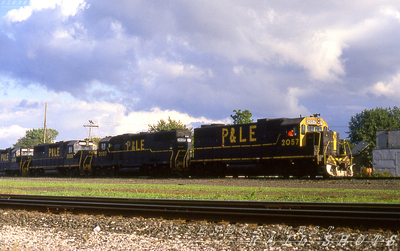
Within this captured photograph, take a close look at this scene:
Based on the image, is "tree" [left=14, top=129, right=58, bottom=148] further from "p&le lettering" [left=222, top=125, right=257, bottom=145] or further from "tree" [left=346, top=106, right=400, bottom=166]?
"p&le lettering" [left=222, top=125, right=257, bottom=145]

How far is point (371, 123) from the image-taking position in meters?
72.9

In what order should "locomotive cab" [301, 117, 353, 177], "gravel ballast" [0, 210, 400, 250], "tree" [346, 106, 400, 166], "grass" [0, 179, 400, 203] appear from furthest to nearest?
1. "tree" [346, 106, 400, 166]
2. "locomotive cab" [301, 117, 353, 177]
3. "grass" [0, 179, 400, 203]
4. "gravel ballast" [0, 210, 400, 250]

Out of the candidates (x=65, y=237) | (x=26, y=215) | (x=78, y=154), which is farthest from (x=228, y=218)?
(x=78, y=154)

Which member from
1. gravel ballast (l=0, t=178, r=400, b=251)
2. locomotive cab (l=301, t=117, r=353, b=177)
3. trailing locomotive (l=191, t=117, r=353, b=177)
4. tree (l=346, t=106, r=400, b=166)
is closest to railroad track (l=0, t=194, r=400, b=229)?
gravel ballast (l=0, t=178, r=400, b=251)

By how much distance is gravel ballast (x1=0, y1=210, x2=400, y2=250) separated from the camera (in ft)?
20.5

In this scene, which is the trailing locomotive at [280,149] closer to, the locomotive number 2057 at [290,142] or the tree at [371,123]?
the locomotive number 2057 at [290,142]

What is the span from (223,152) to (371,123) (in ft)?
186

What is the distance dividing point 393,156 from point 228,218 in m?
32.4

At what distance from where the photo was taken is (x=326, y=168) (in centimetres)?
2155

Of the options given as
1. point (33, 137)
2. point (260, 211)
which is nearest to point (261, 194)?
point (260, 211)

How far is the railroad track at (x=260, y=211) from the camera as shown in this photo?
7219 mm

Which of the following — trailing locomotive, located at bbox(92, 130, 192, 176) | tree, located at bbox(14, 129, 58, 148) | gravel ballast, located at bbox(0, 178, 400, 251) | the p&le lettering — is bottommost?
gravel ballast, located at bbox(0, 178, 400, 251)

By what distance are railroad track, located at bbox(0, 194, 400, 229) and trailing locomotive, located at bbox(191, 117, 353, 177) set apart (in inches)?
488

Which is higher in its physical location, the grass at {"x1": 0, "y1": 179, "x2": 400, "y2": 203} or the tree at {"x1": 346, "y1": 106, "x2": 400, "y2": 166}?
the tree at {"x1": 346, "y1": 106, "x2": 400, "y2": 166}
